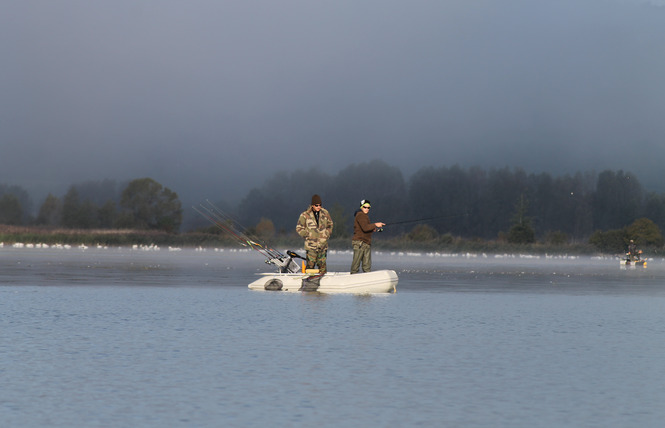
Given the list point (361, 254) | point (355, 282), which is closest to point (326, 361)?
point (355, 282)

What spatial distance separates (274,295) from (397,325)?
6166 mm

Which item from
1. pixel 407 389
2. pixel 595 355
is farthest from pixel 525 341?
pixel 407 389

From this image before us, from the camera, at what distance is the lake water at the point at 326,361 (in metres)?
7.77

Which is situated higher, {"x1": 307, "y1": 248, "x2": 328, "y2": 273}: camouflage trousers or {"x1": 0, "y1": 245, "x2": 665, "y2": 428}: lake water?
{"x1": 307, "y1": 248, "x2": 328, "y2": 273}: camouflage trousers

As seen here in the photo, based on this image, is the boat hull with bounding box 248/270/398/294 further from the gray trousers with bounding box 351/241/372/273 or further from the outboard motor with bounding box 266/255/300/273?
the outboard motor with bounding box 266/255/300/273

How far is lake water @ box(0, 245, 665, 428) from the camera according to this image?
7.77 metres

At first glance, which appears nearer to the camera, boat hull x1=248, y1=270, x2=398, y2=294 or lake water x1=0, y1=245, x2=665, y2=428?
lake water x1=0, y1=245, x2=665, y2=428

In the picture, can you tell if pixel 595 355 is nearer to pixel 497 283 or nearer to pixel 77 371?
pixel 77 371

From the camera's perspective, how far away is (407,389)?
8859 mm

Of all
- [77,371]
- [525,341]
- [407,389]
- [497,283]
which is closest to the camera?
[407,389]

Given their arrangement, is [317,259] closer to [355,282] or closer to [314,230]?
[314,230]

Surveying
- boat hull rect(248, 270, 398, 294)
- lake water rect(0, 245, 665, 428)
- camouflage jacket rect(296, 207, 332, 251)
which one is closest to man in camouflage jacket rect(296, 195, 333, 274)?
camouflage jacket rect(296, 207, 332, 251)

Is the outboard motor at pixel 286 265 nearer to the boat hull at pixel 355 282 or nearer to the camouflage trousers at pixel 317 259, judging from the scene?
the camouflage trousers at pixel 317 259

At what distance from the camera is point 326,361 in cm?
1046
